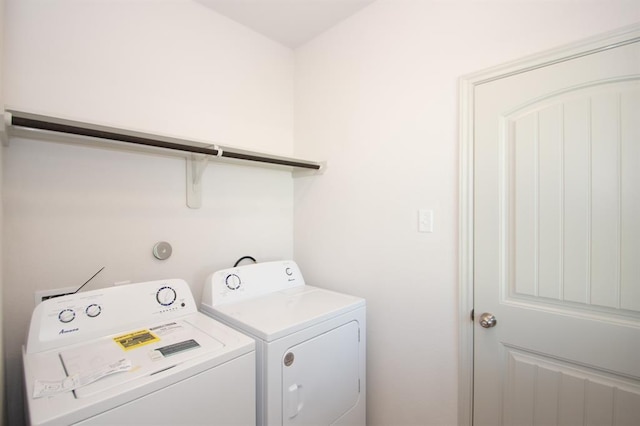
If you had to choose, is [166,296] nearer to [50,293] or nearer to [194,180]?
[50,293]

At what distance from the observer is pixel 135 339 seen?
1184 mm

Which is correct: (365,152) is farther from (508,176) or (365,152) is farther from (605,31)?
(605,31)

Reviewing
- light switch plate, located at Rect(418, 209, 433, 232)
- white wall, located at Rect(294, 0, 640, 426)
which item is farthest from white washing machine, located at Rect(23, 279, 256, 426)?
light switch plate, located at Rect(418, 209, 433, 232)

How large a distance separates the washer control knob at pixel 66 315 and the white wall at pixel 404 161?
1351mm

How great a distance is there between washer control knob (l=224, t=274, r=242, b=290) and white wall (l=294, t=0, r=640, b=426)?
0.63 m

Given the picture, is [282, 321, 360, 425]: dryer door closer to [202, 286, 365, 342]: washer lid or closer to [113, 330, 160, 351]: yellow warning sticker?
[202, 286, 365, 342]: washer lid

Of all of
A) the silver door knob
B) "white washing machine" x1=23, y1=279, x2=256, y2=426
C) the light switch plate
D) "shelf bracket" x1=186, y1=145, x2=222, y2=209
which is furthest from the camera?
"shelf bracket" x1=186, y1=145, x2=222, y2=209

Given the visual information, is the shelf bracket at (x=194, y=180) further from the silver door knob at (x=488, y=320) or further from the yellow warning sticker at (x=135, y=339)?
the silver door knob at (x=488, y=320)

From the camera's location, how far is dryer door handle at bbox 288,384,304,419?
1267mm

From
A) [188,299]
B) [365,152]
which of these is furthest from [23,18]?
[365,152]

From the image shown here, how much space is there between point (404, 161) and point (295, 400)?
1.30 metres

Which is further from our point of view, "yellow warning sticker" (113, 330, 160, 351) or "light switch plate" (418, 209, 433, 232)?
"light switch plate" (418, 209, 433, 232)

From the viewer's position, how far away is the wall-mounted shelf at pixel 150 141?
3.48 ft

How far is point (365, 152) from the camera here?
184 centimetres
